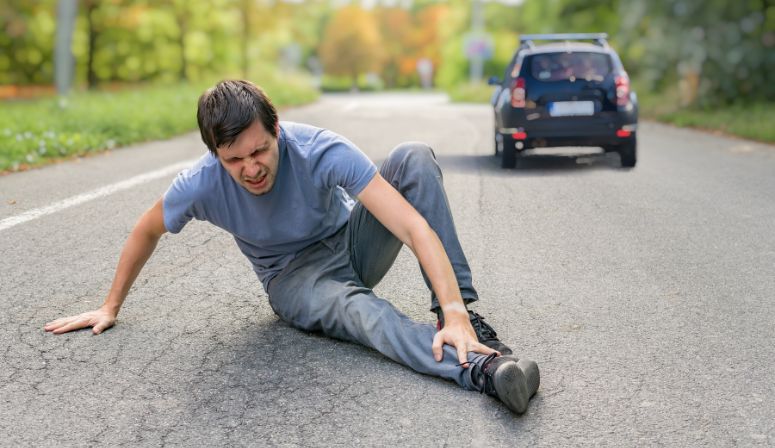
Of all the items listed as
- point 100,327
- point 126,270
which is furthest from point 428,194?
point 100,327

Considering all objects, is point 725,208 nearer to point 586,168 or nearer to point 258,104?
point 586,168

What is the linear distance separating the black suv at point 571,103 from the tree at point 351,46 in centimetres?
8043


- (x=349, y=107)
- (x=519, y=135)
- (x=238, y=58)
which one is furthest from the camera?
(x=238, y=58)

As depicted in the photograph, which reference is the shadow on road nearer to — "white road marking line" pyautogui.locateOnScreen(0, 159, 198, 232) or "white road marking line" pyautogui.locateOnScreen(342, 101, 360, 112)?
"white road marking line" pyautogui.locateOnScreen(0, 159, 198, 232)

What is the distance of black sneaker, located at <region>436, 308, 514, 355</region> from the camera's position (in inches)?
147

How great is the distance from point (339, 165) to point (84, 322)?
1.38 meters

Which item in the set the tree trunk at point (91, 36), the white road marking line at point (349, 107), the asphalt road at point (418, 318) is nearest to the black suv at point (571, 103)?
the asphalt road at point (418, 318)

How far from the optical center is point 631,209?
7863 millimetres

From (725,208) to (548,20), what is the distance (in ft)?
80.4

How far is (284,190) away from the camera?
391 cm

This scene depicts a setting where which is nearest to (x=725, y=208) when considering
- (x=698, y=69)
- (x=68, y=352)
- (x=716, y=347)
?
(x=716, y=347)

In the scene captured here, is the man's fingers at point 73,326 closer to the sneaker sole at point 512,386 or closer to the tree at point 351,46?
the sneaker sole at point 512,386

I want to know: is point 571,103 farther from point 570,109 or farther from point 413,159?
point 413,159

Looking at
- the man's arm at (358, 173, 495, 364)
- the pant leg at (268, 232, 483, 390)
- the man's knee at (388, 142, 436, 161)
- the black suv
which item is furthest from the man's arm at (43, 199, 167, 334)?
the black suv
